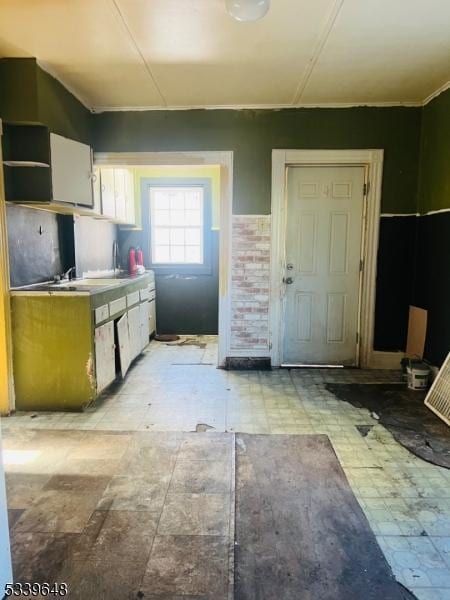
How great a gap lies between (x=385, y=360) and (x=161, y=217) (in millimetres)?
3616

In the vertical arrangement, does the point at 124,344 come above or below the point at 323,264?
below

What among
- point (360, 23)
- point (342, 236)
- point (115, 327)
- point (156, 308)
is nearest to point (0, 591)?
point (115, 327)

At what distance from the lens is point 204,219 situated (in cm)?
566

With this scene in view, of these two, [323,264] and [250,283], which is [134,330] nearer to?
[250,283]

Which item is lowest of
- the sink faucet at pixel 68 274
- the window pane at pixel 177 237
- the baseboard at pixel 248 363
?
the baseboard at pixel 248 363

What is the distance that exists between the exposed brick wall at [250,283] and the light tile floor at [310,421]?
38cm


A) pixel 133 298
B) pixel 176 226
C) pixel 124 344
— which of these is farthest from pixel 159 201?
pixel 124 344

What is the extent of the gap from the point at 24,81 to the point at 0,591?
317 cm

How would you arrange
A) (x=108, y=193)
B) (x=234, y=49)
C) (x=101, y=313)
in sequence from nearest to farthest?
1. (x=234, y=49)
2. (x=101, y=313)
3. (x=108, y=193)

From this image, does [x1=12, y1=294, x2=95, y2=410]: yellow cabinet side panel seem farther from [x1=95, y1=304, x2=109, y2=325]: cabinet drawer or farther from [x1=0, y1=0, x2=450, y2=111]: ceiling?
[x1=0, y1=0, x2=450, y2=111]: ceiling

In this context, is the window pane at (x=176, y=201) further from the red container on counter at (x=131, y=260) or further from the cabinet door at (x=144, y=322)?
the cabinet door at (x=144, y=322)

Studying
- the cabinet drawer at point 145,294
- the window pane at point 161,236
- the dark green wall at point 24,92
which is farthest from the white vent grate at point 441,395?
the window pane at point 161,236

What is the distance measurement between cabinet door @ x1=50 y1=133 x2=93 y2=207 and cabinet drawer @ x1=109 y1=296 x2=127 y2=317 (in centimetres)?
95

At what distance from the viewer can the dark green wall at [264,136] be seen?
3.92m
